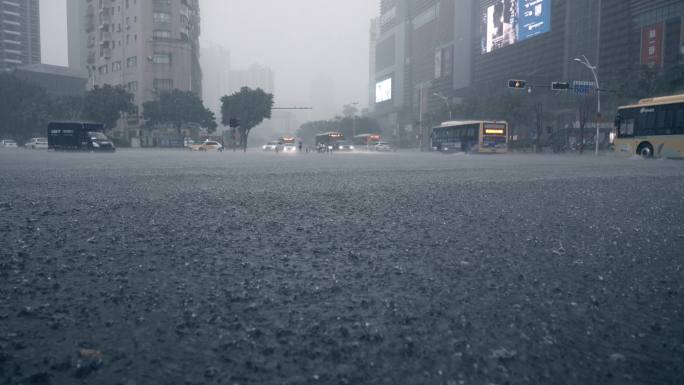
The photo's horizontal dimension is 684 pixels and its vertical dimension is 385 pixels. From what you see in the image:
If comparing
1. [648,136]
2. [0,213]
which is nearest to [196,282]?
[0,213]

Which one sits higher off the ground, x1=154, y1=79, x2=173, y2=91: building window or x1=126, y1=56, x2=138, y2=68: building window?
x1=126, y1=56, x2=138, y2=68: building window

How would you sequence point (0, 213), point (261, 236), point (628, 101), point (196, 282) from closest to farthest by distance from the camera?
1. point (196, 282)
2. point (261, 236)
3. point (0, 213)
4. point (628, 101)

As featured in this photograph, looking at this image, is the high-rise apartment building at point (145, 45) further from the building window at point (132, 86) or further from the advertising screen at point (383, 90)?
the advertising screen at point (383, 90)

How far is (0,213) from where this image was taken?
459 centimetres

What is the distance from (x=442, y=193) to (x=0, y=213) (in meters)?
5.10

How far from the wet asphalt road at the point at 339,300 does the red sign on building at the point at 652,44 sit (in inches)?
2666

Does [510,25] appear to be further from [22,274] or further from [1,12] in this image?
[1,12]

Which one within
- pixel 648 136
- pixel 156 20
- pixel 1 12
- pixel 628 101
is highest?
pixel 1 12

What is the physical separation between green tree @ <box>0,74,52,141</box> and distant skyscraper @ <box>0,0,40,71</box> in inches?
2921

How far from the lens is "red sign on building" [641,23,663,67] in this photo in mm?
59219

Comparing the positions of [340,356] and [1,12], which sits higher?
[1,12]

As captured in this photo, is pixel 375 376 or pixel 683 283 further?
pixel 683 283

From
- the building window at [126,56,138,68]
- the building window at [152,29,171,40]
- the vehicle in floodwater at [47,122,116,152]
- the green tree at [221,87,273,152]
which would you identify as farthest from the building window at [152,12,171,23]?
the vehicle in floodwater at [47,122,116,152]

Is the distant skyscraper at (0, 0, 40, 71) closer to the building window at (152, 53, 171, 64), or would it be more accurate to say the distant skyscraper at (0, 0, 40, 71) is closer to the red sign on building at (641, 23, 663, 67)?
the building window at (152, 53, 171, 64)
